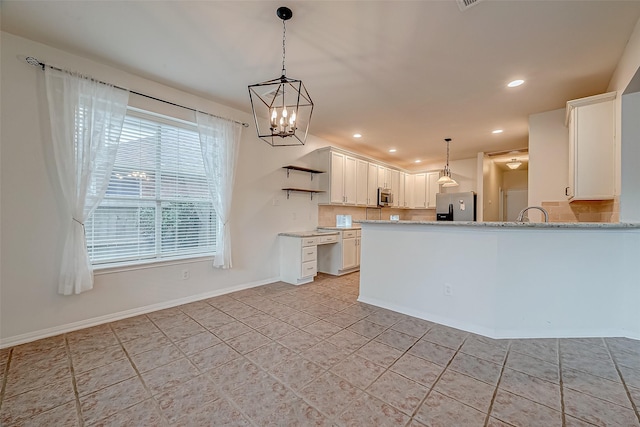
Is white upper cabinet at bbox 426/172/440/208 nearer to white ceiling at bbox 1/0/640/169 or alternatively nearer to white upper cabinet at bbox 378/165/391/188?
white upper cabinet at bbox 378/165/391/188

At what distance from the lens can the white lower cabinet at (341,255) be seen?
16.5 feet

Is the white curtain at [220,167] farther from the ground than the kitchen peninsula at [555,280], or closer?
farther from the ground

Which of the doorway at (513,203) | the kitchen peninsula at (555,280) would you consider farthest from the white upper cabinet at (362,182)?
the doorway at (513,203)

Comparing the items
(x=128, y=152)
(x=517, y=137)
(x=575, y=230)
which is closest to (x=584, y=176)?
(x=575, y=230)

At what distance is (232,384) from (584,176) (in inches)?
163

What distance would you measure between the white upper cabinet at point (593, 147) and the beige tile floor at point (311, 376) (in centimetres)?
157

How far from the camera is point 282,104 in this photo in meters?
3.77

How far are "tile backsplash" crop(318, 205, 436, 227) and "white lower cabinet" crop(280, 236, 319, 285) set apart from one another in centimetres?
103

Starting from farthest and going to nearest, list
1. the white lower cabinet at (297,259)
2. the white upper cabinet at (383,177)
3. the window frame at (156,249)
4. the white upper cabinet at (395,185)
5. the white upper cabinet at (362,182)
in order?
the white upper cabinet at (395,185), the white upper cabinet at (383,177), the white upper cabinet at (362,182), the white lower cabinet at (297,259), the window frame at (156,249)

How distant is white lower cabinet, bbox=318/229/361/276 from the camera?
502cm

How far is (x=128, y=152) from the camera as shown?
3.02 metres

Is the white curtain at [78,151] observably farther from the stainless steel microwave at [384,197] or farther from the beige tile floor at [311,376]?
the stainless steel microwave at [384,197]

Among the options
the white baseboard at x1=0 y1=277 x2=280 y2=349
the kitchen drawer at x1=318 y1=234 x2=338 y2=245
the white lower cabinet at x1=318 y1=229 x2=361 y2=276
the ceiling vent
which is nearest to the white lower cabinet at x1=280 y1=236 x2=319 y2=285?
the kitchen drawer at x1=318 y1=234 x2=338 y2=245

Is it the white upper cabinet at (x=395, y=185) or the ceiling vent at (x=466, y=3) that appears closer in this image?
the ceiling vent at (x=466, y=3)
